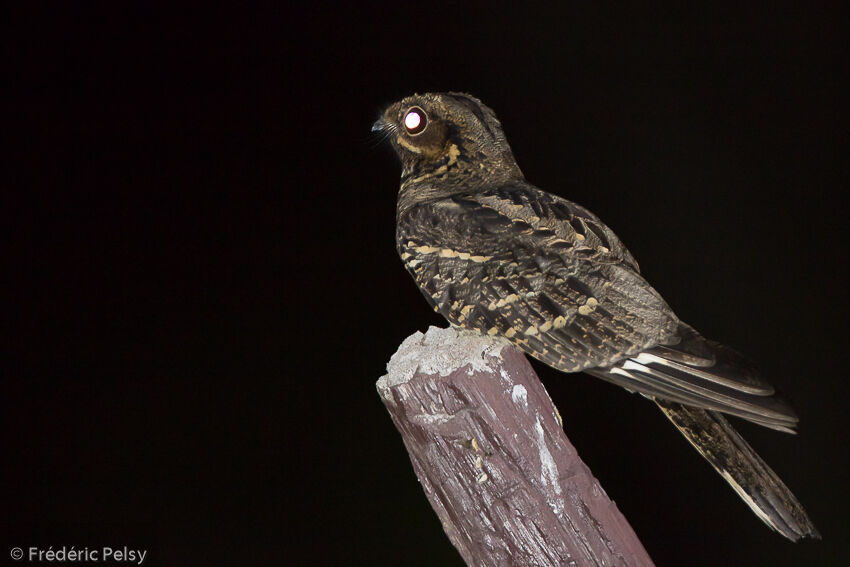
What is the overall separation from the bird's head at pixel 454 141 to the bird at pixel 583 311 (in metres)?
0.05

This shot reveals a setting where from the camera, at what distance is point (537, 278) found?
1774 mm

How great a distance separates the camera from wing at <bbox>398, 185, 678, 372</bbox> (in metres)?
1.72

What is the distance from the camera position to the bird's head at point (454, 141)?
2078 mm

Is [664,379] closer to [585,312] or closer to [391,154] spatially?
[585,312]

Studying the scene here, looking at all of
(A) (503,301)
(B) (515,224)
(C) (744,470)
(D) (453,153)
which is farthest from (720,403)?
(D) (453,153)

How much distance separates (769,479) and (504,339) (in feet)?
2.16

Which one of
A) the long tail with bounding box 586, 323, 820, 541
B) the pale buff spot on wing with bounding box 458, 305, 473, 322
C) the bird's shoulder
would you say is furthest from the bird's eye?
the long tail with bounding box 586, 323, 820, 541

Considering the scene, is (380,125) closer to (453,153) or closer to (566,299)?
(453,153)

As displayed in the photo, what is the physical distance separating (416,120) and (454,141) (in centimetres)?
A: 12

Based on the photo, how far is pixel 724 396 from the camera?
1604 mm

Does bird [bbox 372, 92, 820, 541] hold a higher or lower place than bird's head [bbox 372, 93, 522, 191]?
lower

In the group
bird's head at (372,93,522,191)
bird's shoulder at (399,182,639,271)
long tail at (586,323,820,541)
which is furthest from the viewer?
bird's head at (372,93,522,191)

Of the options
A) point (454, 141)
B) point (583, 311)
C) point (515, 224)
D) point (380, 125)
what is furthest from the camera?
point (380, 125)

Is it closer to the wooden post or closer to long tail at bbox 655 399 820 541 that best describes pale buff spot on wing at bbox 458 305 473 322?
the wooden post
